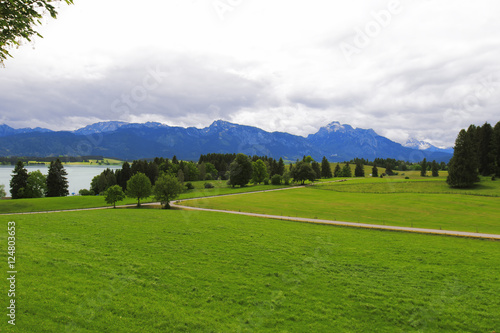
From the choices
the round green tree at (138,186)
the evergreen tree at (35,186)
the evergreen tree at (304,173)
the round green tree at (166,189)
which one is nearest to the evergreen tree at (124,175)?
the evergreen tree at (35,186)

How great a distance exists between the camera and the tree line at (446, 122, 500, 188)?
66062 mm

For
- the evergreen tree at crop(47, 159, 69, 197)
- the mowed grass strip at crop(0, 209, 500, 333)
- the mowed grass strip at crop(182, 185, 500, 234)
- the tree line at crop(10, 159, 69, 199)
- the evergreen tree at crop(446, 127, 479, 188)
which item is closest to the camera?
the mowed grass strip at crop(0, 209, 500, 333)

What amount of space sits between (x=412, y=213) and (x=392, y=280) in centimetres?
3475

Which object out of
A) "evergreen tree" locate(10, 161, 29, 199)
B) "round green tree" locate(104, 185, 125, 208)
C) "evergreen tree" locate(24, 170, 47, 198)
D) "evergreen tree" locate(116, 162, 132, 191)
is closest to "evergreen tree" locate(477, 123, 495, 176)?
"round green tree" locate(104, 185, 125, 208)

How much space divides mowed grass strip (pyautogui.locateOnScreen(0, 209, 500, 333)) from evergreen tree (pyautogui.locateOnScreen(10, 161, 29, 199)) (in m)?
69.2

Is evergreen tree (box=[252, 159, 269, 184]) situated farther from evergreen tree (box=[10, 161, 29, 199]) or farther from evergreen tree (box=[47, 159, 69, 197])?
evergreen tree (box=[10, 161, 29, 199])

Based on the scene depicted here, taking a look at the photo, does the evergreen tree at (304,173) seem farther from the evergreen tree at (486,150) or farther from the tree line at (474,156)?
the evergreen tree at (486,150)

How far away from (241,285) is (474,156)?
277ft

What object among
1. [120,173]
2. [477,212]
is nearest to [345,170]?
[477,212]

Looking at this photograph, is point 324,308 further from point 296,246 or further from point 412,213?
point 412,213

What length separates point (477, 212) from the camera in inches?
1628

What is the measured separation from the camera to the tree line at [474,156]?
66062 millimetres

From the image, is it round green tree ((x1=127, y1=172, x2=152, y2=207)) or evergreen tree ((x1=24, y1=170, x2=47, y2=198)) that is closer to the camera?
round green tree ((x1=127, y1=172, x2=152, y2=207))

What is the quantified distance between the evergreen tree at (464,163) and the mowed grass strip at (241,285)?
59591 millimetres
